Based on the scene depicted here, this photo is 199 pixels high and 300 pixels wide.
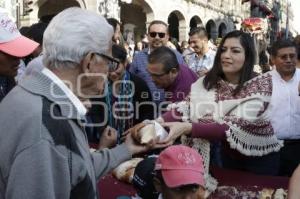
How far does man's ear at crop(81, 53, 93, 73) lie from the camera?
2012mm

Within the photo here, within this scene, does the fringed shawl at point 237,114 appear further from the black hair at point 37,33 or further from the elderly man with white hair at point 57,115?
the black hair at point 37,33

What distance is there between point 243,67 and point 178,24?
91.6 ft

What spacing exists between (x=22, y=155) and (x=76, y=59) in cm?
43

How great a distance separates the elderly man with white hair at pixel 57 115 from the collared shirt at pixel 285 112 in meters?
2.25

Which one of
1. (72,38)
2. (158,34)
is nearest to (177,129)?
(72,38)

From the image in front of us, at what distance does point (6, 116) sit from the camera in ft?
6.20

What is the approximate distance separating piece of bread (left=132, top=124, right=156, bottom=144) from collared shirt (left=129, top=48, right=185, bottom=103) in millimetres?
1567

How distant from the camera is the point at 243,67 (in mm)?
3537

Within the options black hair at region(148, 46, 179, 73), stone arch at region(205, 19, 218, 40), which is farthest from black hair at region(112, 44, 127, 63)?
stone arch at region(205, 19, 218, 40)

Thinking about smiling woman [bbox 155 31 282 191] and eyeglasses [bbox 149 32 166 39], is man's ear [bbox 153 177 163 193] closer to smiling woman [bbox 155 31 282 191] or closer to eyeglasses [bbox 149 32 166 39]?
smiling woman [bbox 155 31 282 191]

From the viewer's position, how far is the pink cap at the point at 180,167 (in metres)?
2.53

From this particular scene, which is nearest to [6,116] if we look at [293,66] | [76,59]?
[76,59]

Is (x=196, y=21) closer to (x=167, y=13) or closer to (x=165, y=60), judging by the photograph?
(x=167, y=13)

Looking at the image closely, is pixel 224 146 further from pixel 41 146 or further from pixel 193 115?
pixel 41 146
